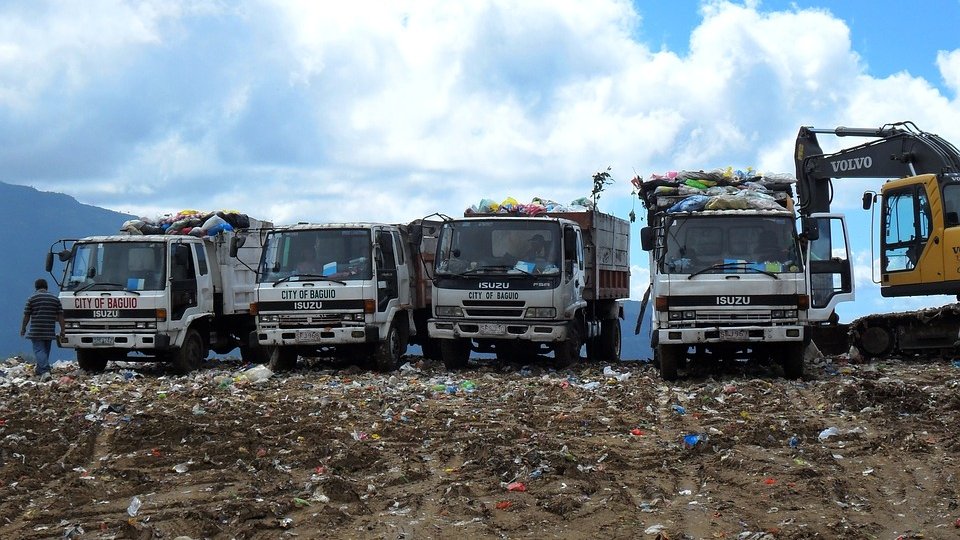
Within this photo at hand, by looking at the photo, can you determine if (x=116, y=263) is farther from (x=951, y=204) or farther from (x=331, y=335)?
(x=951, y=204)

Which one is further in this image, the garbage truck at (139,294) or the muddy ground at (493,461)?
the garbage truck at (139,294)

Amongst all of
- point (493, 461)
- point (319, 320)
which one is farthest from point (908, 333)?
point (493, 461)

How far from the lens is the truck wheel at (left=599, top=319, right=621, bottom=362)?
69.6 feet

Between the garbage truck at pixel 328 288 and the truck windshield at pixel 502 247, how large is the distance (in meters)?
0.90

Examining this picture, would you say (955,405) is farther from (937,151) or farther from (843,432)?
(937,151)

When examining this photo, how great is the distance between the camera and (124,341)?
716 inches

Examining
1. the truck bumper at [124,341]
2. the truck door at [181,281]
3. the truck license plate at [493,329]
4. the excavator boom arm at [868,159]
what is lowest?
the truck bumper at [124,341]

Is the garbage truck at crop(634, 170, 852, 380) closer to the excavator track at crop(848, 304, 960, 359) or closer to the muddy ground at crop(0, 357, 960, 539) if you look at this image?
the muddy ground at crop(0, 357, 960, 539)

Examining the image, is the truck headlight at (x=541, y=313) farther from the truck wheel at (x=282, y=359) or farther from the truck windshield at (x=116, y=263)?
the truck windshield at (x=116, y=263)

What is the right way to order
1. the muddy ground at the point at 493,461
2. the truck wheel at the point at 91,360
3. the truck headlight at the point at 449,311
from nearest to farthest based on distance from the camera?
the muddy ground at the point at 493,461
the truck headlight at the point at 449,311
the truck wheel at the point at 91,360

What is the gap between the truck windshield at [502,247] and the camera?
1688cm

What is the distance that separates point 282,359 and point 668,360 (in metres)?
6.36

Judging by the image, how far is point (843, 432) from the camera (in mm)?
10719

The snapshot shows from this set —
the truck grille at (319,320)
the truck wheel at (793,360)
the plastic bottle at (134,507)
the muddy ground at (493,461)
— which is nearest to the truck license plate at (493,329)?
the muddy ground at (493,461)
